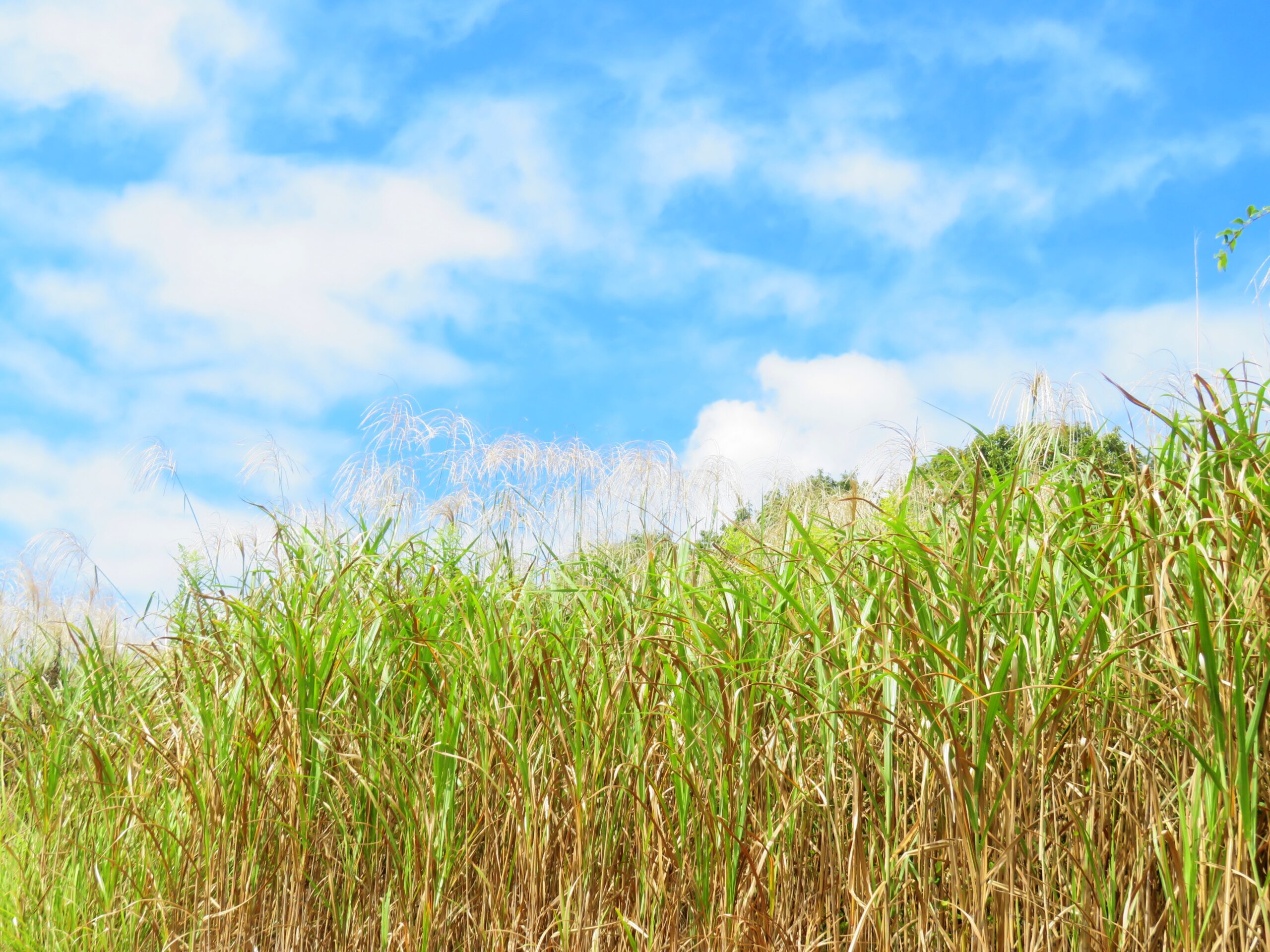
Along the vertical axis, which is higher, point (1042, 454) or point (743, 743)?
point (1042, 454)

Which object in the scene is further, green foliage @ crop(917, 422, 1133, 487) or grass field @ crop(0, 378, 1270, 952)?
green foliage @ crop(917, 422, 1133, 487)

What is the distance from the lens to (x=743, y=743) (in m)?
2.59

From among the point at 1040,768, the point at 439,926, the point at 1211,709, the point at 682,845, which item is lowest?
the point at 439,926

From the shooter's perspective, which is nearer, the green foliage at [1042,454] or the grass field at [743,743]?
the grass field at [743,743]

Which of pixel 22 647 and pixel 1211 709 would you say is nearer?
pixel 1211 709

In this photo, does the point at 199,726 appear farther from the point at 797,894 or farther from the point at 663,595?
the point at 797,894

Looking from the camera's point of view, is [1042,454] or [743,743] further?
[1042,454]

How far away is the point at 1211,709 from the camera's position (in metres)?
1.96

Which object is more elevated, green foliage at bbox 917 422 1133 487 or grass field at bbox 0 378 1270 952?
green foliage at bbox 917 422 1133 487

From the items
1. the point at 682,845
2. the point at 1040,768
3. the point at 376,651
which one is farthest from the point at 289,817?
the point at 1040,768

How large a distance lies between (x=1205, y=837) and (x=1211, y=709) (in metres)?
0.29

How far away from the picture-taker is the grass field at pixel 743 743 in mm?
2104

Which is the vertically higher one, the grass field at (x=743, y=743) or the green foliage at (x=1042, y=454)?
the green foliage at (x=1042, y=454)

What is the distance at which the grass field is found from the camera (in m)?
2.10
